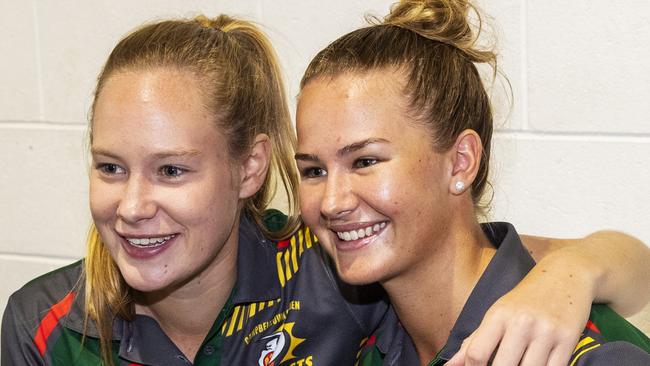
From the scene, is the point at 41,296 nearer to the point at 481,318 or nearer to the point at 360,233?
the point at 360,233

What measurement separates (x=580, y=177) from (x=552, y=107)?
143mm

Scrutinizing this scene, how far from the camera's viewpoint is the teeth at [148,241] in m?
1.43

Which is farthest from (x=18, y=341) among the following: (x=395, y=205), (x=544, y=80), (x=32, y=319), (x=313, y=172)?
(x=544, y=80)

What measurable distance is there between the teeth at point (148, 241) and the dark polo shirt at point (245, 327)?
18 cm

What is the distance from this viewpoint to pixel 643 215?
71.2 inches

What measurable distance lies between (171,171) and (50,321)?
1.08ft

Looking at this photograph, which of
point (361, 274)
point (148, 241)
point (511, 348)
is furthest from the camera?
point (148, 241)

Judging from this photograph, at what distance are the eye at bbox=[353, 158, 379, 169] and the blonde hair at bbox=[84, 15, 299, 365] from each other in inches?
10.2

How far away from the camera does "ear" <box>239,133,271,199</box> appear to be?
1.53m

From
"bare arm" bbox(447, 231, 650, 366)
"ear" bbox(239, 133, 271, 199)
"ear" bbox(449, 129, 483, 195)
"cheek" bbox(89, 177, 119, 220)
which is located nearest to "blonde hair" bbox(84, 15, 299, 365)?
"ear" bbox(239, 133, 271, 199)

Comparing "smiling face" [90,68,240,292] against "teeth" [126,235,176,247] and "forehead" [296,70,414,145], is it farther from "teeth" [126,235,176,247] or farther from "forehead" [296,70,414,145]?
"forehead" [296,70,414,145]

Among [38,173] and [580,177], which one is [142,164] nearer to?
[580,177]

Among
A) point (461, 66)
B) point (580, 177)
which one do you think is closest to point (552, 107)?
point (580, 177)

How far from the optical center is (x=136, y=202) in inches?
54.4
